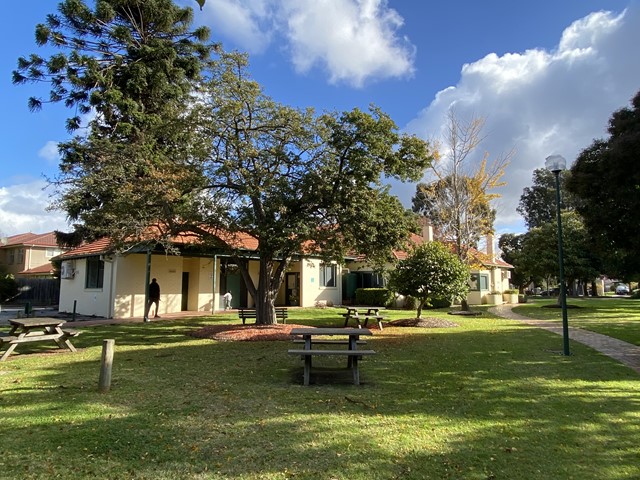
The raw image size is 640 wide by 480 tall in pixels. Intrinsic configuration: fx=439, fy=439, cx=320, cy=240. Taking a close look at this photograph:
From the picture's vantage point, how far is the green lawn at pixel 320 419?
388 centimetres

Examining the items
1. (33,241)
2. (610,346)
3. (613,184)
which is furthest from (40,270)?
(613,184)

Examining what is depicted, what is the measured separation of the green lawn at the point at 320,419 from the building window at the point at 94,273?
465 inches

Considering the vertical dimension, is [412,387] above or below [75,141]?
below

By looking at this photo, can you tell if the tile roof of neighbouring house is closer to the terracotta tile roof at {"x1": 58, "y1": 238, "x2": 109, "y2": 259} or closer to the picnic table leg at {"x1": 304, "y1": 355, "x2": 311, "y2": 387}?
the terracotta tile roof at {"x1": 58, "y1": 238, "x2": 109, "y2": 259}

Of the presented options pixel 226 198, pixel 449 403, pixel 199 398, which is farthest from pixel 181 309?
pixel 449 403

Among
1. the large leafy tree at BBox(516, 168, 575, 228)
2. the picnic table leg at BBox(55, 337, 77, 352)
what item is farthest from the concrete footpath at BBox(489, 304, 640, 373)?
the large leafy tree at BBox(516, 168, 575, 228)

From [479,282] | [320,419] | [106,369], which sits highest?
[479,282]

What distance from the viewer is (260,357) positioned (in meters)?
9.30

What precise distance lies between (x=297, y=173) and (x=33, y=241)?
38.8m

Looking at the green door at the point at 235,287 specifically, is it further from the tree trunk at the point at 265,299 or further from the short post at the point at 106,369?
the short post at the point at 106,369

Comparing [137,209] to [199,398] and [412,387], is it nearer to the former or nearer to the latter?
[199,398]

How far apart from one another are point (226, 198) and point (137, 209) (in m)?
2.61

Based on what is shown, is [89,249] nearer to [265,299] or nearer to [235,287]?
[235,287]

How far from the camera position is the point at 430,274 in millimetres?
15180
